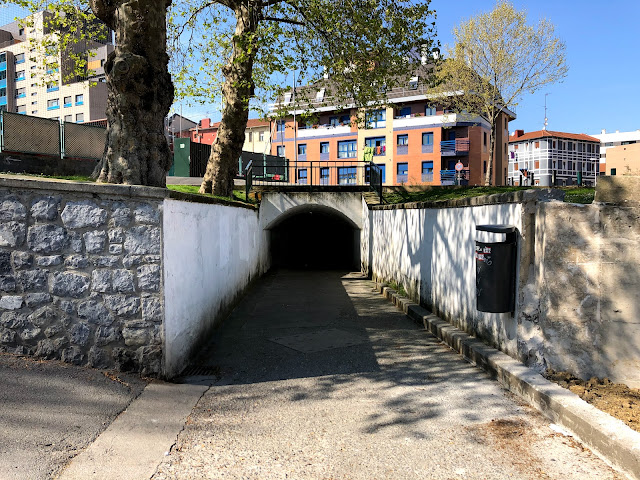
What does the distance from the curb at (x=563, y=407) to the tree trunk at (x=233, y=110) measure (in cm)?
893

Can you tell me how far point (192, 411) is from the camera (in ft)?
13.7

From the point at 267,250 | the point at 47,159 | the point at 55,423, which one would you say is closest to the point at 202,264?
the point at 55,423

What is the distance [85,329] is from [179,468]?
203 cm

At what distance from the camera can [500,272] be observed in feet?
16.0

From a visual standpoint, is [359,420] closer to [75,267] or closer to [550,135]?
[75,267]

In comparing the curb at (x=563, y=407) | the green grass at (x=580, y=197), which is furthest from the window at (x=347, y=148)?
the curb at (x=563, y=407)

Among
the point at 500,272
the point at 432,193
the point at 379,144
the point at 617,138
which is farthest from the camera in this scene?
the point at 617,138

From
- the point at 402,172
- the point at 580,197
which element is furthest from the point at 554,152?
the point at 580,197

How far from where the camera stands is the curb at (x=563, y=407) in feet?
10.1

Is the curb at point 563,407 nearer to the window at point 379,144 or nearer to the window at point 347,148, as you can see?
the window at point 379,144

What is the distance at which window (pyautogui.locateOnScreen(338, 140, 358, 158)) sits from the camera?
53234 millimetres

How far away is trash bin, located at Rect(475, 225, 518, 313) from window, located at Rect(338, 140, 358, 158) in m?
49.2

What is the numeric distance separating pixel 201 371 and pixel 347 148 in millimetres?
50132

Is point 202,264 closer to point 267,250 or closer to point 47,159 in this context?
point 47,159
